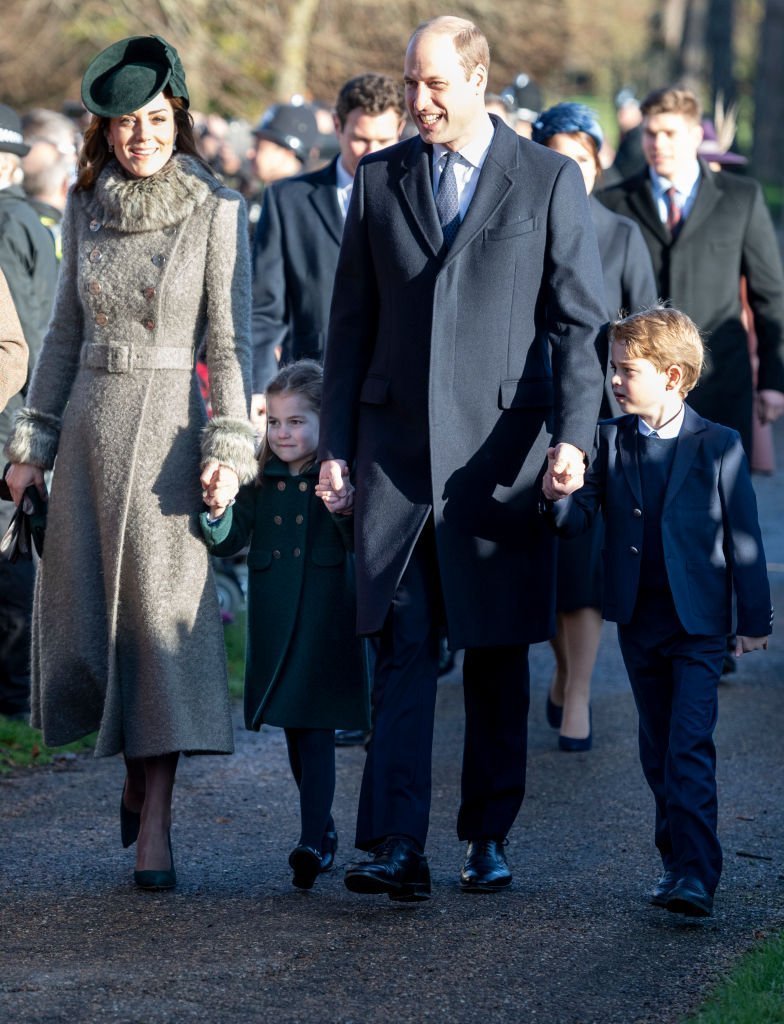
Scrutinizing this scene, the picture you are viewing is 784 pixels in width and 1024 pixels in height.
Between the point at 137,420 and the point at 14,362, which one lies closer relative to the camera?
the point at 137,420

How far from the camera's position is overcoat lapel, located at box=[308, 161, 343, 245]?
269 inches

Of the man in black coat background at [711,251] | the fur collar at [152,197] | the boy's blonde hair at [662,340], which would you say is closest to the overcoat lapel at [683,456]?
the boy's blonde hair at [662,340]

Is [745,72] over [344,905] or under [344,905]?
over

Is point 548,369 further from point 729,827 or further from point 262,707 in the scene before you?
point 729,827

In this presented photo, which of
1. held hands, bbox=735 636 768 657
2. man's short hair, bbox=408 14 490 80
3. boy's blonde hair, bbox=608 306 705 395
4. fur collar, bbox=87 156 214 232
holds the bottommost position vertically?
held hands, bbox=735 636 768 657

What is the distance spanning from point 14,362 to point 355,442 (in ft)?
4.18

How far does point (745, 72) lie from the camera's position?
5112 centimetres

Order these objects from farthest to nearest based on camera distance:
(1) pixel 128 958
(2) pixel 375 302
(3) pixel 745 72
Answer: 1. (3) pixel 745 72
2. (2) pixel 375 302
3. (1) pixel 128 958

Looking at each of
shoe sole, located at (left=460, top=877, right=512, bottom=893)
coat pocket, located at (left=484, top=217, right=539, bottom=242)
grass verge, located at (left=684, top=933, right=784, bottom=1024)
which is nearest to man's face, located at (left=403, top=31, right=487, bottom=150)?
coat pocket, located at (left=484, top=217, right=539, bottom=242)

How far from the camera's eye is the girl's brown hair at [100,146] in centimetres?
514

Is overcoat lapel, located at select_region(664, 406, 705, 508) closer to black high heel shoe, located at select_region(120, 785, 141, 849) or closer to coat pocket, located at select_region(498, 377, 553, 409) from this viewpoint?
coat pocket, located at select_region(498, 377, 553, 409)

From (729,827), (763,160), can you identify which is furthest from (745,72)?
(729,827)

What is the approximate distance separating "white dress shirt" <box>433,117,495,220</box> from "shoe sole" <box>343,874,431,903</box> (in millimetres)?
1672

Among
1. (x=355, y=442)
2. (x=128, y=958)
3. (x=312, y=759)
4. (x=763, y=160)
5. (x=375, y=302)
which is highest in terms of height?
(x=763, y=160)
